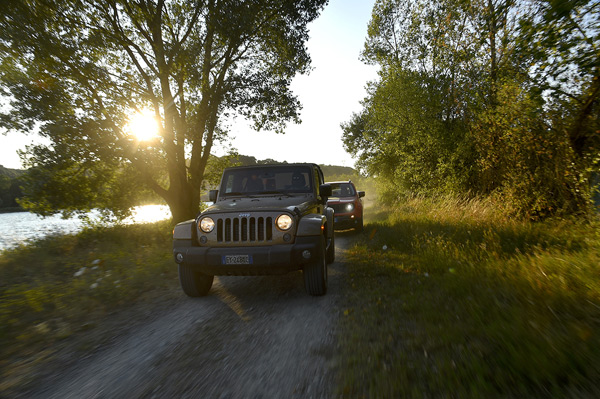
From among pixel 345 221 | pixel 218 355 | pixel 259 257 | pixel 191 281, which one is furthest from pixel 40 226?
pixel 218 355

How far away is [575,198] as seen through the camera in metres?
6.93

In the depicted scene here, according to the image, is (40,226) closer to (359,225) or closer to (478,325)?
(359,225)

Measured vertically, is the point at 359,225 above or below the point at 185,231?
below

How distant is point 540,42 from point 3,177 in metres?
11.8

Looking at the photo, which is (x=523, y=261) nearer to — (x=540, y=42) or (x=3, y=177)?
(x=540, y=42)

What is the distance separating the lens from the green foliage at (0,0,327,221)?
30.5ft

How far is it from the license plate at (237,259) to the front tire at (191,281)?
27.6 inches

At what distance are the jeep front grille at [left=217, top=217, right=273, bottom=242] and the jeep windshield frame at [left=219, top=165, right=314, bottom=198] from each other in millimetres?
1246

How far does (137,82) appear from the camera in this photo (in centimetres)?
1214

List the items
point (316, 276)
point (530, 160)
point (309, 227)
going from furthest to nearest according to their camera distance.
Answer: point (530, 160) → point (316, 276) → point (309, 227)

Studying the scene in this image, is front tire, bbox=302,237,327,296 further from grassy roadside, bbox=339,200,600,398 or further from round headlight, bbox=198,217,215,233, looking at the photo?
round headlight, bbox=198,217,215,233

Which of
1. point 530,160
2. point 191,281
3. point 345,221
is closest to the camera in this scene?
point 191,281

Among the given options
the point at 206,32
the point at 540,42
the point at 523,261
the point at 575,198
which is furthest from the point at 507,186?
the point at 206,32

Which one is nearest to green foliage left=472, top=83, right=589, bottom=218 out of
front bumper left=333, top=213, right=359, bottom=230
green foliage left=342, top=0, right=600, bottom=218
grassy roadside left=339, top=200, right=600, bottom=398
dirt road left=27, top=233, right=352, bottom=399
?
green foliage left=342, top=0, right=600, bottom=218
